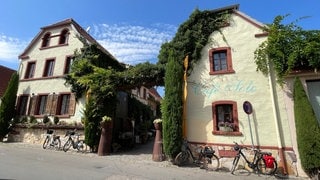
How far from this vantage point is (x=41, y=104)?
17.0 meters

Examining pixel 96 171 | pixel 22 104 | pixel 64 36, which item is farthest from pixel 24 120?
pixel 96 171

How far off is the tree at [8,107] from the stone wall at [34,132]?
1.94 feet

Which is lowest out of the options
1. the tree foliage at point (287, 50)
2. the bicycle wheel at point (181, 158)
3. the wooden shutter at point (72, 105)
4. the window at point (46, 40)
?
the bicycle wheel at point (181, 158)

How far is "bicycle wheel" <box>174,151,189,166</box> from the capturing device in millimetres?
10164

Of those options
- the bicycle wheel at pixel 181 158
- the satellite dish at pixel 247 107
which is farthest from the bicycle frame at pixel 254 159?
the bicycle wheel at pixel 181 158

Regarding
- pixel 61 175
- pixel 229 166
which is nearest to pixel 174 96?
pixel 229 166

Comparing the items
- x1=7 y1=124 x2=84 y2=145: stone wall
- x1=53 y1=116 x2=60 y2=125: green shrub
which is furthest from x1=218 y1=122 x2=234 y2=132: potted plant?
x1=53 y1=116 x2=60 y2=125: green shrub

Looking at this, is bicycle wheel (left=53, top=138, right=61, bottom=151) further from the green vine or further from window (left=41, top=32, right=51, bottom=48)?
window (left=41, top=32, right=51, bottom=48)

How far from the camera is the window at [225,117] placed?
10875 mm

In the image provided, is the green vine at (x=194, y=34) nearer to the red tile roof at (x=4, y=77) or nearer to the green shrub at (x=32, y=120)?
the green shrub at (x=32, y=120)

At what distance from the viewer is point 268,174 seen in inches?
363

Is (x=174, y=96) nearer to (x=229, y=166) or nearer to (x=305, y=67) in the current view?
(x=229, y=166)

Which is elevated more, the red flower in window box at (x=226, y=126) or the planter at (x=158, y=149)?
the red flower in window box at (x=226, y=126)

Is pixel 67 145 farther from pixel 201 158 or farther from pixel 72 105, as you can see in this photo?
pixel 201 158
